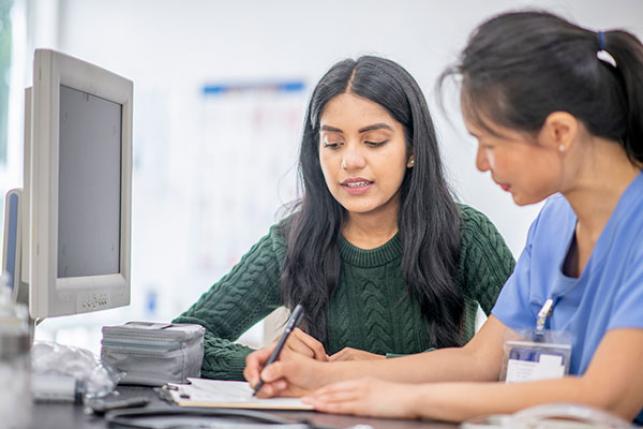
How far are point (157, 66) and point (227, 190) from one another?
730mm

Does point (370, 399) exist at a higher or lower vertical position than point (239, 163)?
lower

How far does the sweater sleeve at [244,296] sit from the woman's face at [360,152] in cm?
25

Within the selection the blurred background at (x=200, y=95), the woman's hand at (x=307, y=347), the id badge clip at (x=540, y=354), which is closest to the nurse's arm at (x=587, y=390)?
the id badge clip at (x=540, y=354)

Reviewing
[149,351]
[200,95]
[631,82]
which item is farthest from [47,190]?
[200,95]

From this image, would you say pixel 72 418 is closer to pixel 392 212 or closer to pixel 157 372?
pixel 157 372

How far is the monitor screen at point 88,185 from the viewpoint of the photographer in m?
1.41

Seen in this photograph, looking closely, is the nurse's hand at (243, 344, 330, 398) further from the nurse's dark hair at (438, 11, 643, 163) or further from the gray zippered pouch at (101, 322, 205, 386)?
the nurse's dark hair at (438, 11, 643, 163)

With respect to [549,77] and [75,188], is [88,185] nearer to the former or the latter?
[75,188]

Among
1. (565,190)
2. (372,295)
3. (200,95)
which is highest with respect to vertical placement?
(200,95)

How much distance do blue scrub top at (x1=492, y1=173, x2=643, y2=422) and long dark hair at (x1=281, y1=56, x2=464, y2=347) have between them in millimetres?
434

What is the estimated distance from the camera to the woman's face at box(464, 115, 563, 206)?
119 centimetres

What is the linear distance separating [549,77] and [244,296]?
1.01m

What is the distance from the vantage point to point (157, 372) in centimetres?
141

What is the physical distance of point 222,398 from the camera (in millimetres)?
1221
